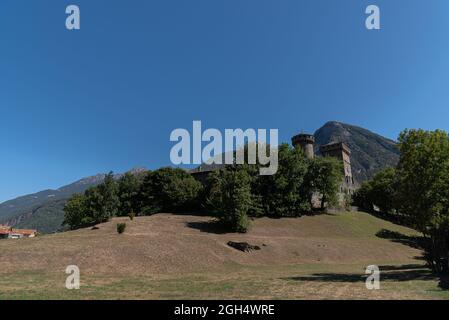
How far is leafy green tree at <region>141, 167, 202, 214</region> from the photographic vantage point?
242 feet

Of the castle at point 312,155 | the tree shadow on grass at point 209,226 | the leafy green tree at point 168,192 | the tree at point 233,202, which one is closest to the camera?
the tree shadow on grass at point 209,226

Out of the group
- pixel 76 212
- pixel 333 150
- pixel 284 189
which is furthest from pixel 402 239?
pixel 76 212

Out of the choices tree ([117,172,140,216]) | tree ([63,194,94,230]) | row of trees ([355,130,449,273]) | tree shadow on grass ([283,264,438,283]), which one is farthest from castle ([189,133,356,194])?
tree shadow on grass ([283,264,438,283])

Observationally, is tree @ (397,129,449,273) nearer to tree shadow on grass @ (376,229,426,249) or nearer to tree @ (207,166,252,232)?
tree @ (207,166,252,232)

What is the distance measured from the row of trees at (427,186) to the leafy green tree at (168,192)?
2005 inches

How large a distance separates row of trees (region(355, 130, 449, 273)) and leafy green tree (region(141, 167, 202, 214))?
167 ft

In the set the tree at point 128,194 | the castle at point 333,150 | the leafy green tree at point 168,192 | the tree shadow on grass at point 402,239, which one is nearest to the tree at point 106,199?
the tree at point 128,194

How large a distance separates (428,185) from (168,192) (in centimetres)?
5560

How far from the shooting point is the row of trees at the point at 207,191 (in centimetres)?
6625

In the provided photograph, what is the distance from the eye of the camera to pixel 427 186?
84.8ft

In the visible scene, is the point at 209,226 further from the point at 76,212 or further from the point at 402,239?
the point at 76,212

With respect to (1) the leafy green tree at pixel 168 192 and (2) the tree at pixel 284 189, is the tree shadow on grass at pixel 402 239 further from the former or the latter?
(1) the leafy green tree at pixel 168 192

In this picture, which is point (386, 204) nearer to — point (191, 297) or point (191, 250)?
point (191, 250)
